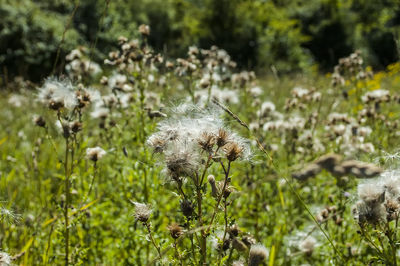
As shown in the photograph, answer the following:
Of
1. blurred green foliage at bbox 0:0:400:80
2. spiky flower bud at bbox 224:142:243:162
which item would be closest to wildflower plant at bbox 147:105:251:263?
spiky flower bud at bbox 224:142:243:162

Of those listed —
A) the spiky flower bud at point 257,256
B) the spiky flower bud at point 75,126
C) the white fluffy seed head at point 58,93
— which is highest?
the white fluffy seed head at point 58,93

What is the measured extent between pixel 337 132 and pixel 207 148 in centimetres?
205

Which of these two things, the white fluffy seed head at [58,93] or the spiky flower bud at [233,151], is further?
the white fluffy seed head at [58,93]

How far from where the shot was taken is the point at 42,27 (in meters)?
10.1

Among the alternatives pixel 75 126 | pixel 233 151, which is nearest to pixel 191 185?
pixel 233 151

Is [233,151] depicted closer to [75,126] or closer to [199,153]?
[199,153]

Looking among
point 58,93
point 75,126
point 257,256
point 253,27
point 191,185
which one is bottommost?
point 257,256

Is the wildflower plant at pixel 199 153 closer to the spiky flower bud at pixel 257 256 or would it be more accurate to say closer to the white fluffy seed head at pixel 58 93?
the spiky flower bud at pixel 257 256

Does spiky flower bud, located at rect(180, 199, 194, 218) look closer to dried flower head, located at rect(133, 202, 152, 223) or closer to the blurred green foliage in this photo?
dried flower head, located at rect(133, 202, 152, 223)

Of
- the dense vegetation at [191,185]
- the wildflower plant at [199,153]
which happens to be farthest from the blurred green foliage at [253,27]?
the wildflower plant at [199,153]

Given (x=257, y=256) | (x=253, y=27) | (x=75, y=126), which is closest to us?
(x=257, y=256)

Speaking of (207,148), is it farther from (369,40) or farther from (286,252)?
(369,40)

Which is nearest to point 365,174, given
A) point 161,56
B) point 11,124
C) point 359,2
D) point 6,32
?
point 161,56

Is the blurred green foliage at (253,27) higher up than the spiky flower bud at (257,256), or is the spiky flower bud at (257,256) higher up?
the blurred green foliage at (253,27)
